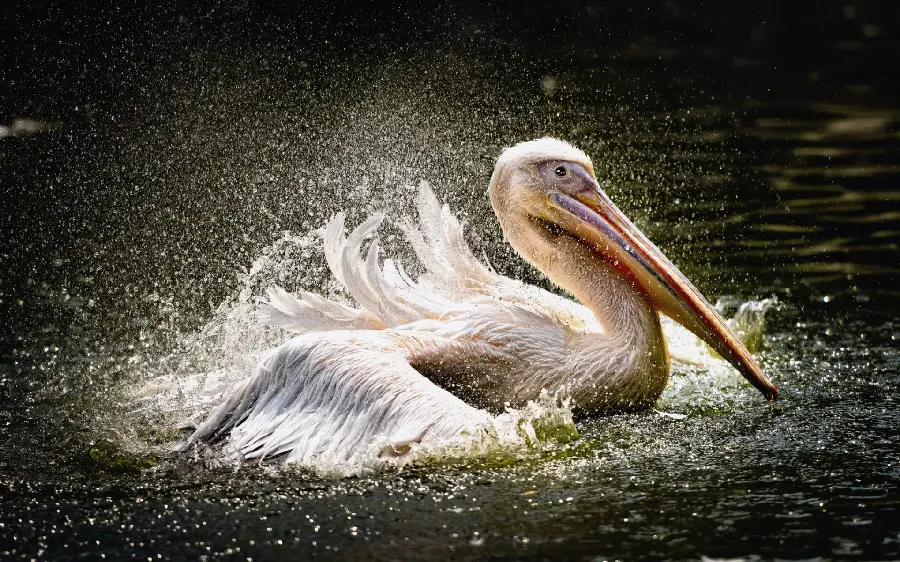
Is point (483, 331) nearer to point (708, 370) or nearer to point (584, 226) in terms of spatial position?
point (584, 226)

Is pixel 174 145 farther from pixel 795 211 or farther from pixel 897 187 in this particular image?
pixel 897 187

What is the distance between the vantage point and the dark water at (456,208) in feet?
11.8

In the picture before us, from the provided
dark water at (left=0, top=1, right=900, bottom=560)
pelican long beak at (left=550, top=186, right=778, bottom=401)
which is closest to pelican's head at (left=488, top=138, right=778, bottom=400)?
pelican long beak at (left=550, top=186, right=778, bottom=401)

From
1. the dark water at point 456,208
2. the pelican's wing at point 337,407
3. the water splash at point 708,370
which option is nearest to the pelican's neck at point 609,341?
the dark water at point 456,208

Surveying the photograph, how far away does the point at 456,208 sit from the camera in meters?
8.29

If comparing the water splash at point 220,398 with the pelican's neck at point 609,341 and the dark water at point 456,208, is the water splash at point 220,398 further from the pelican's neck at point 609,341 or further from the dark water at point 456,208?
the pelican's neck at point 609,341

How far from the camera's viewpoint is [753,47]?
1357 centimetres

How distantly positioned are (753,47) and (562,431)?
404 inches

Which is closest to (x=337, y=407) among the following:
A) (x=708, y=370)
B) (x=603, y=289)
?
(x=603, y=289)

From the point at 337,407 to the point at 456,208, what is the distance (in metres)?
4.17

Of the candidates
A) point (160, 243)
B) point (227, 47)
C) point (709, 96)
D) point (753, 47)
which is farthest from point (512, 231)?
point (753, 47)

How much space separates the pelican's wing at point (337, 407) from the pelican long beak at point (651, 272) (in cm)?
93

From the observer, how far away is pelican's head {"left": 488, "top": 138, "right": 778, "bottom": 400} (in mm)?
4801

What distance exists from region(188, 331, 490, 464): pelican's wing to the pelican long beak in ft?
3.06
